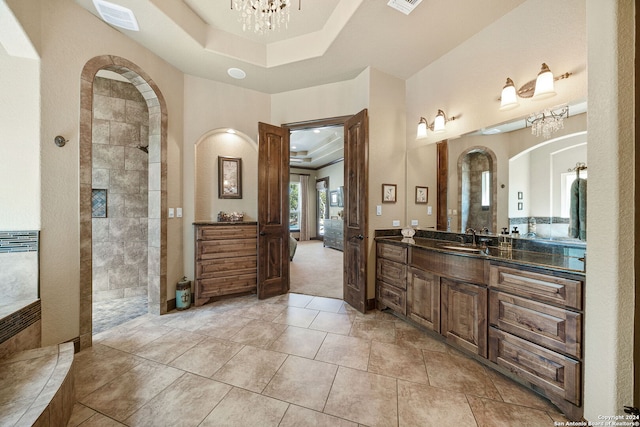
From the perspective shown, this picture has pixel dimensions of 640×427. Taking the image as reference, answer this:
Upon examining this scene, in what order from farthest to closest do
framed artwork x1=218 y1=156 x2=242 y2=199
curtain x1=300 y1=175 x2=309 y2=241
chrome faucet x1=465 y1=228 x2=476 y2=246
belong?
1. curtain x1=300 y1=175 x2=309 y2=241
2. framed artwork x1=218 y1=156 x2=242 y2=199
3. chrome faucet x1=465 y1=228 x2=476 y2=246

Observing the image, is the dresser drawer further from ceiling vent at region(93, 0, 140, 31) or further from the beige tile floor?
ceiling vent at region(93, 0, 140, 31)

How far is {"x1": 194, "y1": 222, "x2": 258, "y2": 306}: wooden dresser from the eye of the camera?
323 centimetres

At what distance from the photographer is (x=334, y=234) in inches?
310

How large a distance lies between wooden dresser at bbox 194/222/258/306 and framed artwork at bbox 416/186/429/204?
231 cm

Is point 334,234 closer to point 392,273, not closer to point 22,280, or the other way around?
point 392,273

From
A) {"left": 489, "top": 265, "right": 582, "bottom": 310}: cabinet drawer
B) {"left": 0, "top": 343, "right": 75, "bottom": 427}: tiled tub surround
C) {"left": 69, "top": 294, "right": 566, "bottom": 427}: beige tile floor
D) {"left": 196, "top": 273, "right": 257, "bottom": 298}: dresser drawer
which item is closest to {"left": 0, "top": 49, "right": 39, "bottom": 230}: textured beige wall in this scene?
{"left": 0, "top": 343, "right": 75, "bottom": 427}: tiled tub surround

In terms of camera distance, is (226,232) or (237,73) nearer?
(237,73)

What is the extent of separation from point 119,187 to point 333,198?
635cm

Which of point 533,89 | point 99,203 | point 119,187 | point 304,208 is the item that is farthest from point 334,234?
point 533,89

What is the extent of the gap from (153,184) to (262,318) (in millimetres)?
2105

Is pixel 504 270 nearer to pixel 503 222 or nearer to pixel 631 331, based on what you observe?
pixel 631 331

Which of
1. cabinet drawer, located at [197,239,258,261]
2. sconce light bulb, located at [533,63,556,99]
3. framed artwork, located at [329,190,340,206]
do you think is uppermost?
sconce light bulb, located at [533,63,556,99]

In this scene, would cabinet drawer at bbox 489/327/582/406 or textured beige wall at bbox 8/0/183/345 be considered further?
textured beige wall at bbox 8/0/183/345

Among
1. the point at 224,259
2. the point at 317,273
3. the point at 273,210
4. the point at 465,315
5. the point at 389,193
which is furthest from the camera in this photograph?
the point at 317,273
